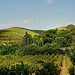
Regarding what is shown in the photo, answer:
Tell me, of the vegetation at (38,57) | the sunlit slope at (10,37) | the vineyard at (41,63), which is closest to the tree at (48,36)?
the vegetation at (38,57)

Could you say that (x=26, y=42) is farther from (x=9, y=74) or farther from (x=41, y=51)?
(x=9, y=74)

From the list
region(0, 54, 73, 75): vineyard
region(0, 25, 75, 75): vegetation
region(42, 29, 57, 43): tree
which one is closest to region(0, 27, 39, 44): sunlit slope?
region(42, 29, 57, 43): tree

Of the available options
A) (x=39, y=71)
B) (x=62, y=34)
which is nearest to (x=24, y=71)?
(x=39, y=71)

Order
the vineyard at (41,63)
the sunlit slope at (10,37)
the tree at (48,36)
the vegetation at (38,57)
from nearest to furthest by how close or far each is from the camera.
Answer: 1. the vegetation at (38,57)
2. the vineyard at (41,63)
3. the tree at (48,36)
4. the sunlit slope at (10,37)

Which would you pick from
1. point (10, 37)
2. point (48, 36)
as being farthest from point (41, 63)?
point (10, 37)

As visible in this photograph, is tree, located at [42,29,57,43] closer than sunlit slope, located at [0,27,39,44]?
Yes

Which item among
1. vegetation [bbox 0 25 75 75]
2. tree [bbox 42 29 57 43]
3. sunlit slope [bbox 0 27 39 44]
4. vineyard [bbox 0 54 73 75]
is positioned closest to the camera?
vegetation [bbox 0 25 75 75]

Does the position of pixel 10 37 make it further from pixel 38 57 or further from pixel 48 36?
pixel 38 57

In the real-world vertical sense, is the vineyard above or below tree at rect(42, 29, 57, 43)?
below

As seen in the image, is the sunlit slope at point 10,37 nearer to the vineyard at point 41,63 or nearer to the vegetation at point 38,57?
the vegetation at point 38,57

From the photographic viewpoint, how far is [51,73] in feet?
50.3

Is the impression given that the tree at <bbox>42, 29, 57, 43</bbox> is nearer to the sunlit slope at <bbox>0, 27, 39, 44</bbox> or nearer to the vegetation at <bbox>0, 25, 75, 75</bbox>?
the vegetation at <bbox>0, 25, 75, 75</bbox>

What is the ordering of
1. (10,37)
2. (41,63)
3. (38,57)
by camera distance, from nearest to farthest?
(41,63) < (38,57) < (10,37)

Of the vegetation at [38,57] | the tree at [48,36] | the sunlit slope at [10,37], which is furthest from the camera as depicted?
the sunlit slope at [10,37]
